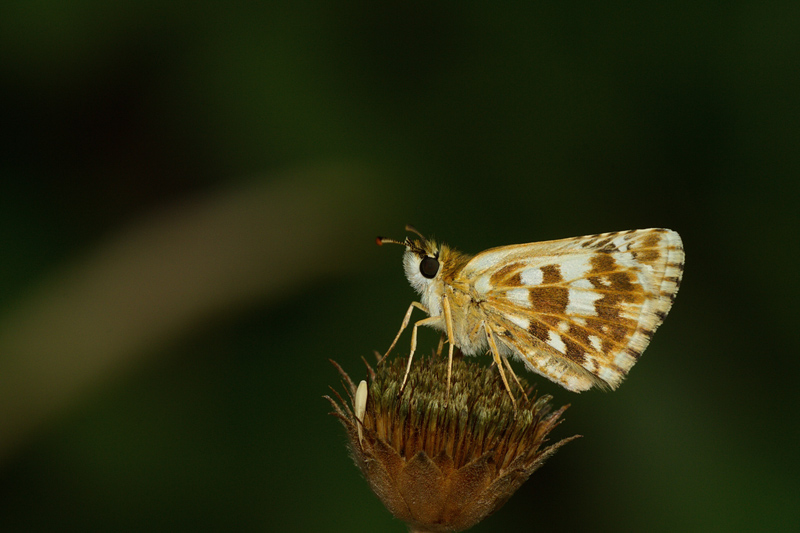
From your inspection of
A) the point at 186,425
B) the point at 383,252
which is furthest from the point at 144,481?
the point at 383,252

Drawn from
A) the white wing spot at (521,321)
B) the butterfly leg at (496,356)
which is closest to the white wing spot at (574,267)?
the white wing spot at (521,321)

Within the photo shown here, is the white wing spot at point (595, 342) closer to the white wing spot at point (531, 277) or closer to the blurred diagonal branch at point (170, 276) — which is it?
the white wing spot at point (531, 277)

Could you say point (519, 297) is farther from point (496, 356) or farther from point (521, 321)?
point (496, 356)

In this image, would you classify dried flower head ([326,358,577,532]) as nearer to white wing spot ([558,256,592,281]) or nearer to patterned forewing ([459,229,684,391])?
patterned forewing ([459,229,684,391])

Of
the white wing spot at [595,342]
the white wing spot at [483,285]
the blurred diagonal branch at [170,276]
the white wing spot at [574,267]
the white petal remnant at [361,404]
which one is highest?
the blurred diagonal branch at [170,276]

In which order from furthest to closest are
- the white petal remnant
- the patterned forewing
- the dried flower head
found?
the patterned forewing → the white petal remnant → the dried flower head

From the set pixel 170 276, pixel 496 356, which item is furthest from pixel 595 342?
pixel 170 276

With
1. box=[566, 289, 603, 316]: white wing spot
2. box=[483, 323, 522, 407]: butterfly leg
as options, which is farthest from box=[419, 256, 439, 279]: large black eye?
box=[566, 289, 603, 316]: white wing spot
